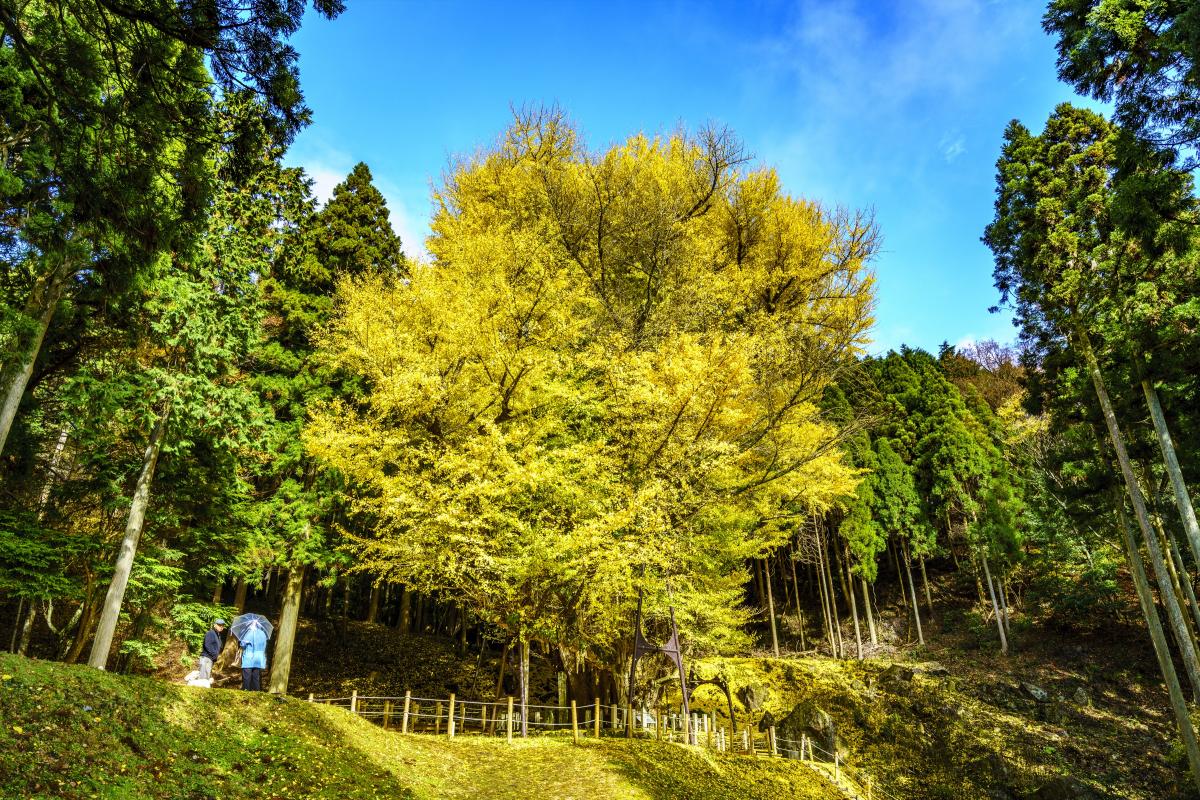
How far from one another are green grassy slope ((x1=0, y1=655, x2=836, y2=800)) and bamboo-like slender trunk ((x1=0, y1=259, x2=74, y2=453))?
3978 mm

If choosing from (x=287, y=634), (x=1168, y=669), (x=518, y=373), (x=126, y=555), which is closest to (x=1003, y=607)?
(x=1168, y=669)

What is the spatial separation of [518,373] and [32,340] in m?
6.53

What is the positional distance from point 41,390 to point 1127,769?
24.7m

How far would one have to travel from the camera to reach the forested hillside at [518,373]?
691cm

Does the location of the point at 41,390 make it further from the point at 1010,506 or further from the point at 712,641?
the point at 1010,506

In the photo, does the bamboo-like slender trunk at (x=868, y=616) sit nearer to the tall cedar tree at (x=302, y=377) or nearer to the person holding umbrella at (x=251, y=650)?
the tall cedar tree at (x=302, y=377)

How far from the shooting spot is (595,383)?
12.9 metres

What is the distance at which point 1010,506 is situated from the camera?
945 inches

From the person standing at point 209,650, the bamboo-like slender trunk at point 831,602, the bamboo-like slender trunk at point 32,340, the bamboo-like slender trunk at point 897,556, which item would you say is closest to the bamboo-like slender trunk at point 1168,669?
the bamboo-like slender trunk at point 831,602

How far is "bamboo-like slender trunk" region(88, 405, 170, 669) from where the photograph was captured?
9297 mm

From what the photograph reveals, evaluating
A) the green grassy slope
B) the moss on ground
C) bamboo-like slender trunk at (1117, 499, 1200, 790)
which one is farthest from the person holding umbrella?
bamboo-like slender trunk at (1117, 499, 1200, 790)

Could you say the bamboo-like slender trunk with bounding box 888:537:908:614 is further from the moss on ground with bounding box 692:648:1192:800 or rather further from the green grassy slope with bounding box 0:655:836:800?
the green grassy slope with bounding box 0:655:836:800

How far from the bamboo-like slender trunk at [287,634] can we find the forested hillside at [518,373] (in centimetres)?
6

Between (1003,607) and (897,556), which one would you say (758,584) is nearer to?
(897,556)
